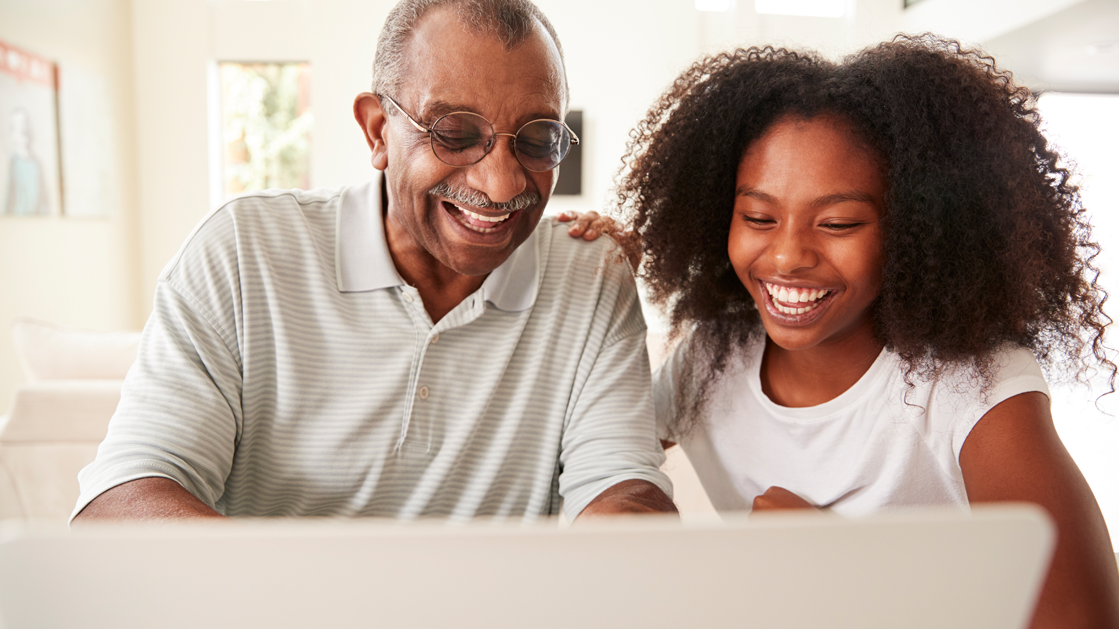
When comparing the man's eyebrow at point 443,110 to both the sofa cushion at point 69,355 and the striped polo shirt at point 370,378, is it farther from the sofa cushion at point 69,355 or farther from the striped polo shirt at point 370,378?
the sofa cushion at point 69,355

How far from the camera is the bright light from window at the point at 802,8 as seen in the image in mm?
6480

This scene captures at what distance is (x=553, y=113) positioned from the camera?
3.91 ft

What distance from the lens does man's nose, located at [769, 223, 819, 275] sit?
42.2 inches

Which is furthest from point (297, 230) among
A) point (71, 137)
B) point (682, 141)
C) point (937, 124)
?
point (71, 137)

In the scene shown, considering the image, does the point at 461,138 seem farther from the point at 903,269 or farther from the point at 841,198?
the point at 903,269

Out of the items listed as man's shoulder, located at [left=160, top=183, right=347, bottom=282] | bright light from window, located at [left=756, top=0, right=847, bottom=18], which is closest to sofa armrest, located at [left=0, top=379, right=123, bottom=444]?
man's shoulder, located at [left=160, top=183, right=347, bottom=282]

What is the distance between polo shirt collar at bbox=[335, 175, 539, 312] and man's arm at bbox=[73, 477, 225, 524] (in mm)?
403

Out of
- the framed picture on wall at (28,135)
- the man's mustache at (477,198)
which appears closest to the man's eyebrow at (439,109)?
the man's mustache at (477,198)

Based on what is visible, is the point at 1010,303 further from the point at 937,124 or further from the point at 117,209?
the point at 117,209

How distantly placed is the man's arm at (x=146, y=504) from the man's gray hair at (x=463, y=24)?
679 millimetres

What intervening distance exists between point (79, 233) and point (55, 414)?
3.48 meters

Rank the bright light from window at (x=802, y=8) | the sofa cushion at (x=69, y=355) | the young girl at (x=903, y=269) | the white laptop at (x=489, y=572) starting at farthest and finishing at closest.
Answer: the bright light from window at (x=802, y=8) → the sofa cushion at (x=69, y=355) → the young girl at (x=903, y=269) → the white laptop at (x=489, y=572)

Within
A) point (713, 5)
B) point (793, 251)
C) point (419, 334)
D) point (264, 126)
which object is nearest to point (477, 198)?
point (419, 334)

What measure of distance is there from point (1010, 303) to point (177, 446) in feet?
3.85
